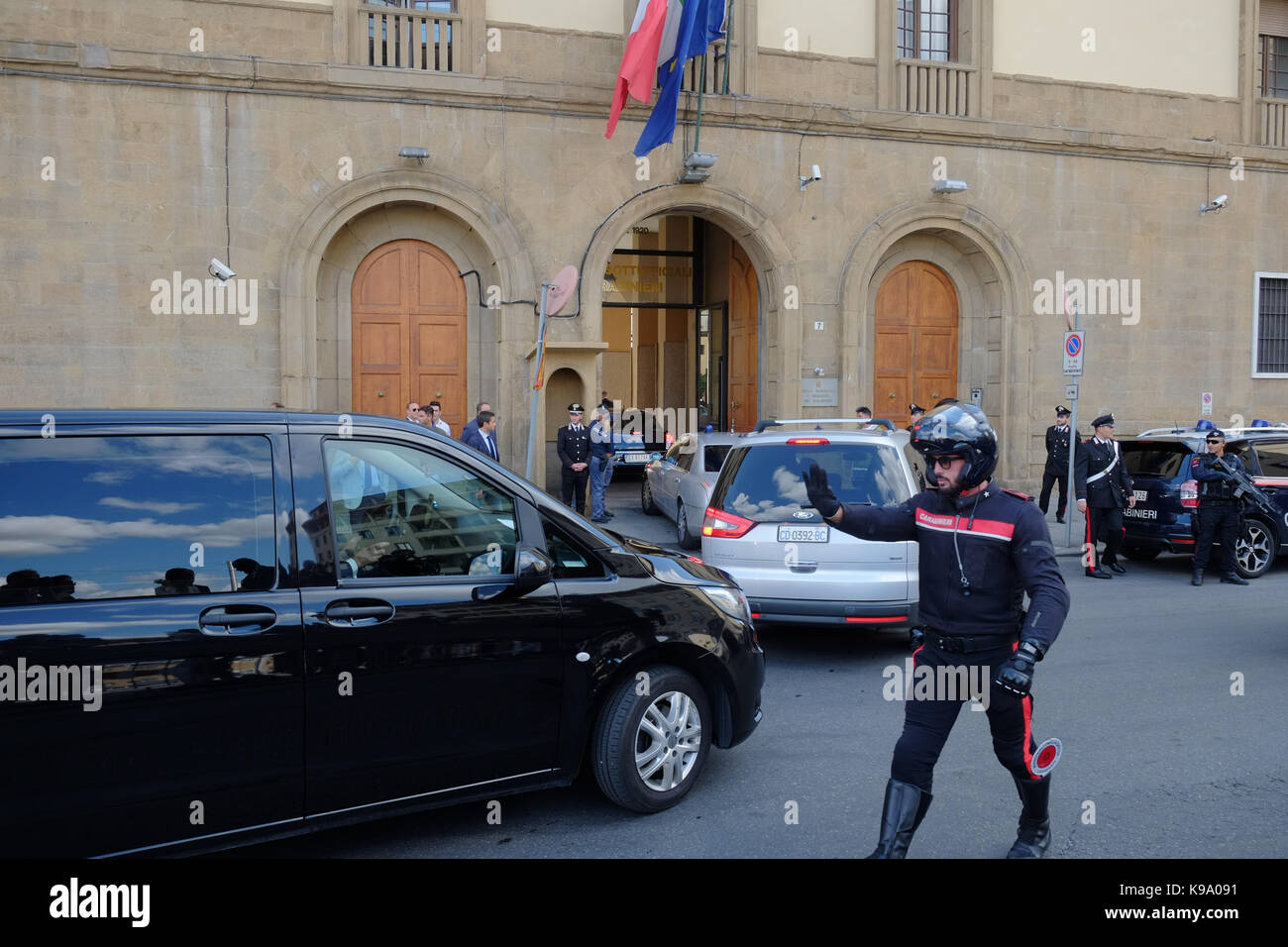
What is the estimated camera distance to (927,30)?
66.5ft

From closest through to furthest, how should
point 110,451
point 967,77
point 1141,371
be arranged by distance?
point 110,451, point 967,77, point 1141,371

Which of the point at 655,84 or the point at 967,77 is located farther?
the point at 967,77

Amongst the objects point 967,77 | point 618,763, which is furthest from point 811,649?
point 967,77

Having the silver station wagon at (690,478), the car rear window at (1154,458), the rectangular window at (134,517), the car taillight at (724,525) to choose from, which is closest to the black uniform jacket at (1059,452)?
the car rear window at (1154,458)

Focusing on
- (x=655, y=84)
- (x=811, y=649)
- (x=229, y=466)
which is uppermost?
(x=655, y=84)

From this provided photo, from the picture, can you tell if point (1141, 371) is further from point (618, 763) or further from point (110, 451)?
point (110, 451)

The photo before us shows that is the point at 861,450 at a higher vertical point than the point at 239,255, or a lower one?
lower

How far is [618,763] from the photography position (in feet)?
15.5

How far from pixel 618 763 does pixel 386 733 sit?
1.15m

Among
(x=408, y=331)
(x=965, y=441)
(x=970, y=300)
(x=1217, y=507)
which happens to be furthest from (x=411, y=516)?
(x=970, y=300)

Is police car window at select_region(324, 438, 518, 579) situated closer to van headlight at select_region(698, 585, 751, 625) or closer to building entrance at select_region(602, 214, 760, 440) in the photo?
van headlight at select_region(698, 585, 751, 625)

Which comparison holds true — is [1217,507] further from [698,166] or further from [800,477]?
[698,166]

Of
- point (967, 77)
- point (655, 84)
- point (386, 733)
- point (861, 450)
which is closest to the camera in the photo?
point (386, 733)

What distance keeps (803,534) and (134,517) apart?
17.1ft
